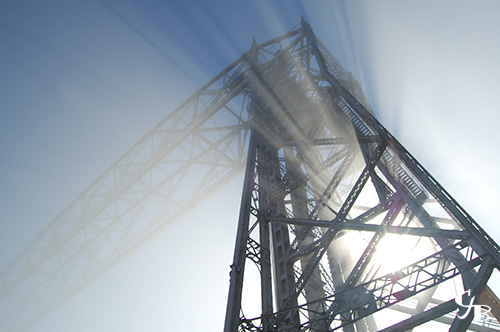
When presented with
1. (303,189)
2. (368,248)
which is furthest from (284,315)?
(303,189)

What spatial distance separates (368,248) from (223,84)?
1055 cm

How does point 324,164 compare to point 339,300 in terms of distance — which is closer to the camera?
point 339,300

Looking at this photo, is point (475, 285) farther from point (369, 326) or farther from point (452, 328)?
point (369, 326)

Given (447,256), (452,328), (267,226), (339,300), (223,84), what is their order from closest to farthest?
(452,328) → (447,256) → (339,300) → (267,226) → (223,84)

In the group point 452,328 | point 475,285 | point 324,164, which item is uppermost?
point 324,164

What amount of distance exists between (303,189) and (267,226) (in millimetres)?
2472

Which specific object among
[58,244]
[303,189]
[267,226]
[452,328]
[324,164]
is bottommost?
[452,328]

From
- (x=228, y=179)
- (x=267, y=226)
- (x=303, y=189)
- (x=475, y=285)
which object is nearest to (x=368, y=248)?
(x=475, y=285)

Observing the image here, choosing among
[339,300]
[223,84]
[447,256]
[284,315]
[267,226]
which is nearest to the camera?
[447,256]

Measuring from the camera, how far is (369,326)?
27.4 feet

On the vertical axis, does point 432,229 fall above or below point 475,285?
above

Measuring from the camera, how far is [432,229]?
226 inches

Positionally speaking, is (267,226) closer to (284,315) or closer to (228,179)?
(284,315)

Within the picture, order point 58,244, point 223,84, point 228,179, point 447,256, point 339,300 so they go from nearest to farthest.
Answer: point 447,256 < point 339,300 < point 228,179 < point 223,84 < point 58,244
